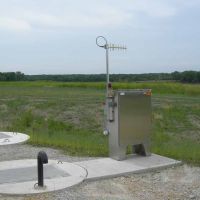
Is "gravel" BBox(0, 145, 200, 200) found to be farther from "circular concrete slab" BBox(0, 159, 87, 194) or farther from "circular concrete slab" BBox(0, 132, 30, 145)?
"circular concrete slab" BBox(0, 132, 30, 145)

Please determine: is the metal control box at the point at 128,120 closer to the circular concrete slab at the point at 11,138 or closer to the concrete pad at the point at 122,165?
the concrete pad at the point at 122,165

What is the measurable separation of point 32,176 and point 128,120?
74.7 inches

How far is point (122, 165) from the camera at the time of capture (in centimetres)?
691

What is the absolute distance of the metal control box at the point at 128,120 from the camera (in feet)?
23.7

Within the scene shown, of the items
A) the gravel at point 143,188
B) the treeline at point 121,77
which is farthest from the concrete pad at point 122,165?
the treeline at point 121,77

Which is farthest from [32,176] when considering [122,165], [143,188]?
[143,188]

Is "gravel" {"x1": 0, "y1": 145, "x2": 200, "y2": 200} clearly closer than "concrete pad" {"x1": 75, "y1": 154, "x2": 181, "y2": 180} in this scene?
Yes

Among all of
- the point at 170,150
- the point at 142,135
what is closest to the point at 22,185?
the point at 142,135

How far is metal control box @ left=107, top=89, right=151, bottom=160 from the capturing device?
721 cm

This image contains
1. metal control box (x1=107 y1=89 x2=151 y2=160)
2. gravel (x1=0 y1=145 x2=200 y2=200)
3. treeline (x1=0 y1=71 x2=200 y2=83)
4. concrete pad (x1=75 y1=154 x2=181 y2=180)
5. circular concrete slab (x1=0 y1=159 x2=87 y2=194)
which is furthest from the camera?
treeline (x1=0 y1=71 x2=200 y2=83)

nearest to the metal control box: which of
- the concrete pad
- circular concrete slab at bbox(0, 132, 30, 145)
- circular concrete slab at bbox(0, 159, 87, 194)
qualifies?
the concrete pad

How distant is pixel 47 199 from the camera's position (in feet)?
17.6

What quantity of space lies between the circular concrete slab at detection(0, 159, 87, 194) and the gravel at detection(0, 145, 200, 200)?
16 centimetres

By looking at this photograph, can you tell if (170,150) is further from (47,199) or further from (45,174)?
(47,199)
